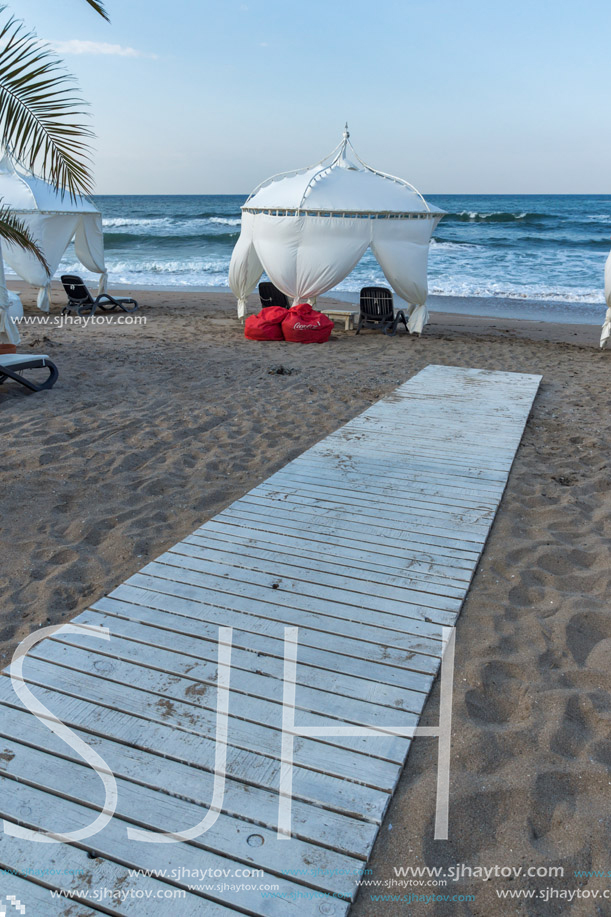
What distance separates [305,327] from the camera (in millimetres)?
9422

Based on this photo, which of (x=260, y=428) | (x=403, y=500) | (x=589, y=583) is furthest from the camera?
(x=260, y=428)

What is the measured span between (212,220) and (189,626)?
39807 millimetres

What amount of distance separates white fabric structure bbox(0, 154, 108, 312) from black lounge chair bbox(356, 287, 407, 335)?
5379 mm

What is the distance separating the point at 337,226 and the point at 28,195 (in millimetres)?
5752

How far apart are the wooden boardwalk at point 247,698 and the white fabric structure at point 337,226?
6.32m

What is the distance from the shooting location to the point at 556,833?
182 cm

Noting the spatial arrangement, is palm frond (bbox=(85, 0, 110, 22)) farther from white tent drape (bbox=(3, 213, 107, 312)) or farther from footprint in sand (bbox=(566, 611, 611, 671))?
white tent drape (bbox=(3, 213, 107, 312))

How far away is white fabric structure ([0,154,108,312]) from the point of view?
1098 cm

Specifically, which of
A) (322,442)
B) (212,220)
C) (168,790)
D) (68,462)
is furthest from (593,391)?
(212,220)

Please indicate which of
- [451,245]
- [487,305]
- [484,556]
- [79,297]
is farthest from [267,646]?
[451,245]

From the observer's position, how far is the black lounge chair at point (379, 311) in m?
10.4

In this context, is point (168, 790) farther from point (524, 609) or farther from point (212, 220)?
point (212, 220)

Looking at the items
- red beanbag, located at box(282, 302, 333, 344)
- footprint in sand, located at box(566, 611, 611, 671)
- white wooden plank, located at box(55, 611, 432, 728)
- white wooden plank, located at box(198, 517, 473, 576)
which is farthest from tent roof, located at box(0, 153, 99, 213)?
footprint in sand, located at box(566, 611, 611, 671)

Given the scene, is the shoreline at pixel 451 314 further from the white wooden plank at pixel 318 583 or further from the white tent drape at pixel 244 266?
the white wooden plank at pixel 318 583
